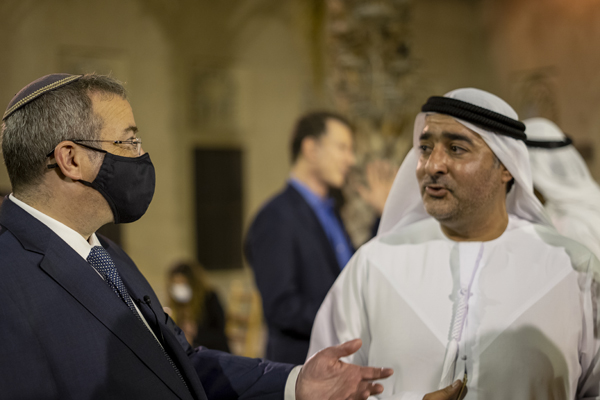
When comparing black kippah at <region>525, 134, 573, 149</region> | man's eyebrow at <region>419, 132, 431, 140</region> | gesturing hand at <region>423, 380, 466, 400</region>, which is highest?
man's eyebrow at <region>419, 132, 431, 140</region>

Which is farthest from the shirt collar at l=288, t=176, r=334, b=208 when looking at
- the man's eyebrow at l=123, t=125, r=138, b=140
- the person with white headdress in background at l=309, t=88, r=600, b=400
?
the man's eyebrow at l=123, t=125, r=138, b=140

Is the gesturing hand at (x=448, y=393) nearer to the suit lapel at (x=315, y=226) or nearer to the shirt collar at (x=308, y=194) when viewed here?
the suit lapel at (x=315, y=226)

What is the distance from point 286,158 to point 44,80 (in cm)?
804

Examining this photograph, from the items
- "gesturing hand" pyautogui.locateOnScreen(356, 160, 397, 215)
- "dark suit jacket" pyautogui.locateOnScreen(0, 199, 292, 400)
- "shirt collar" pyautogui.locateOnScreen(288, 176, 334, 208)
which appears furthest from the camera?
"gesturing hand" pyautogui.locateOnScreen(356, 160, 397, 215)

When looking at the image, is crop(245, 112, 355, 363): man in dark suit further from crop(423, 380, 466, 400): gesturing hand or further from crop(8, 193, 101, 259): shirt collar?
crop(8, 193, 101, 259): shirt collar

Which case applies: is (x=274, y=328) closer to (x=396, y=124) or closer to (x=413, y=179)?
(x=413, y=179)

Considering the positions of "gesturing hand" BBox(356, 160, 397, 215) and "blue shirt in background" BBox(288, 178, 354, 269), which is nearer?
"blue shirt in background" BBox(288, 178, 354, 269)

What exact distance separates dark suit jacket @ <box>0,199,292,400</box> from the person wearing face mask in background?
3.68m

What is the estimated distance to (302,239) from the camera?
351cm

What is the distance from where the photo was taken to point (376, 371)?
1.90 m

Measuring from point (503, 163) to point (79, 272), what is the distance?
5.22ft

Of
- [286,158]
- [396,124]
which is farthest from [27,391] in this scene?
[286,158]

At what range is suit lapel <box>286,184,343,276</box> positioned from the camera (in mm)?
3582

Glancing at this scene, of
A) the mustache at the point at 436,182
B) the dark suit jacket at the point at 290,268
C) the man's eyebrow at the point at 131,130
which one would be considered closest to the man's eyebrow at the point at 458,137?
the mustache at the point at 436,182
